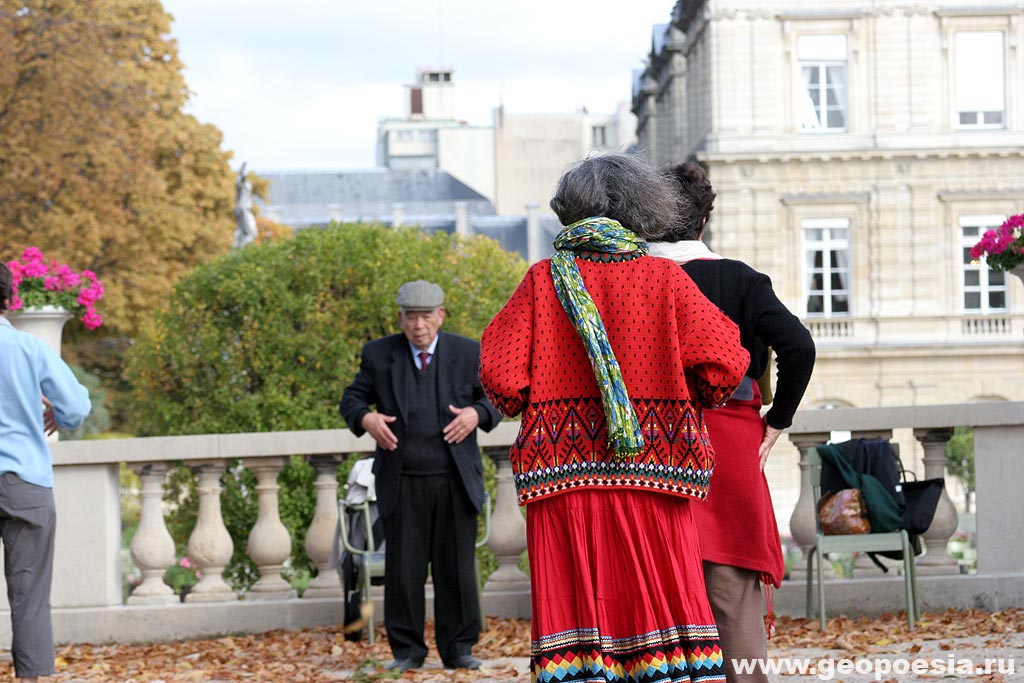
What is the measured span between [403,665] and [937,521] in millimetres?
3078

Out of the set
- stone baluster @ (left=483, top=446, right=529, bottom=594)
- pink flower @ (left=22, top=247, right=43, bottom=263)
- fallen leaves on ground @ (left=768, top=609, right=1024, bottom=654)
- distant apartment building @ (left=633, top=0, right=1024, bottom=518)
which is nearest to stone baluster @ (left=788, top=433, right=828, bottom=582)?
fallen leaves on ground @ (left=768, top=609, right=1024, bottom=654)

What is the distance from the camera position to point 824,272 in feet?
129

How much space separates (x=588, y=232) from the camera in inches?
173

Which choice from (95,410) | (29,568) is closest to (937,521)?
(29,568)

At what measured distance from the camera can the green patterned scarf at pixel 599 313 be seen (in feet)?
13.8

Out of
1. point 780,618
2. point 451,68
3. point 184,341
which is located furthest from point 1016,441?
point 451,68

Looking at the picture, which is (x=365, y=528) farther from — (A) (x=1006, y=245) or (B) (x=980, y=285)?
(B) (x=980, y=285)

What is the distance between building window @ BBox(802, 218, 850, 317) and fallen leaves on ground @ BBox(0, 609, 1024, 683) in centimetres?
3180

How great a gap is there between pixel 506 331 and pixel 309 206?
256 ft

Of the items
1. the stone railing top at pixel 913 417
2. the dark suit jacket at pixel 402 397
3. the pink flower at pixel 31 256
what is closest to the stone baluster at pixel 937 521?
the stone railing top at pixel 913 417

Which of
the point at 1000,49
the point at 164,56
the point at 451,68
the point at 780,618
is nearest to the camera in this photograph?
the point at 780,618

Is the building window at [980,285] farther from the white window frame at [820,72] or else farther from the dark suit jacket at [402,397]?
the dark suit jacket at [402,397]

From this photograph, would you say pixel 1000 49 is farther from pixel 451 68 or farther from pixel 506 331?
pixel 451 68

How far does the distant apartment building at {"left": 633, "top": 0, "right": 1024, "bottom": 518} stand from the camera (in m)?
38.8
